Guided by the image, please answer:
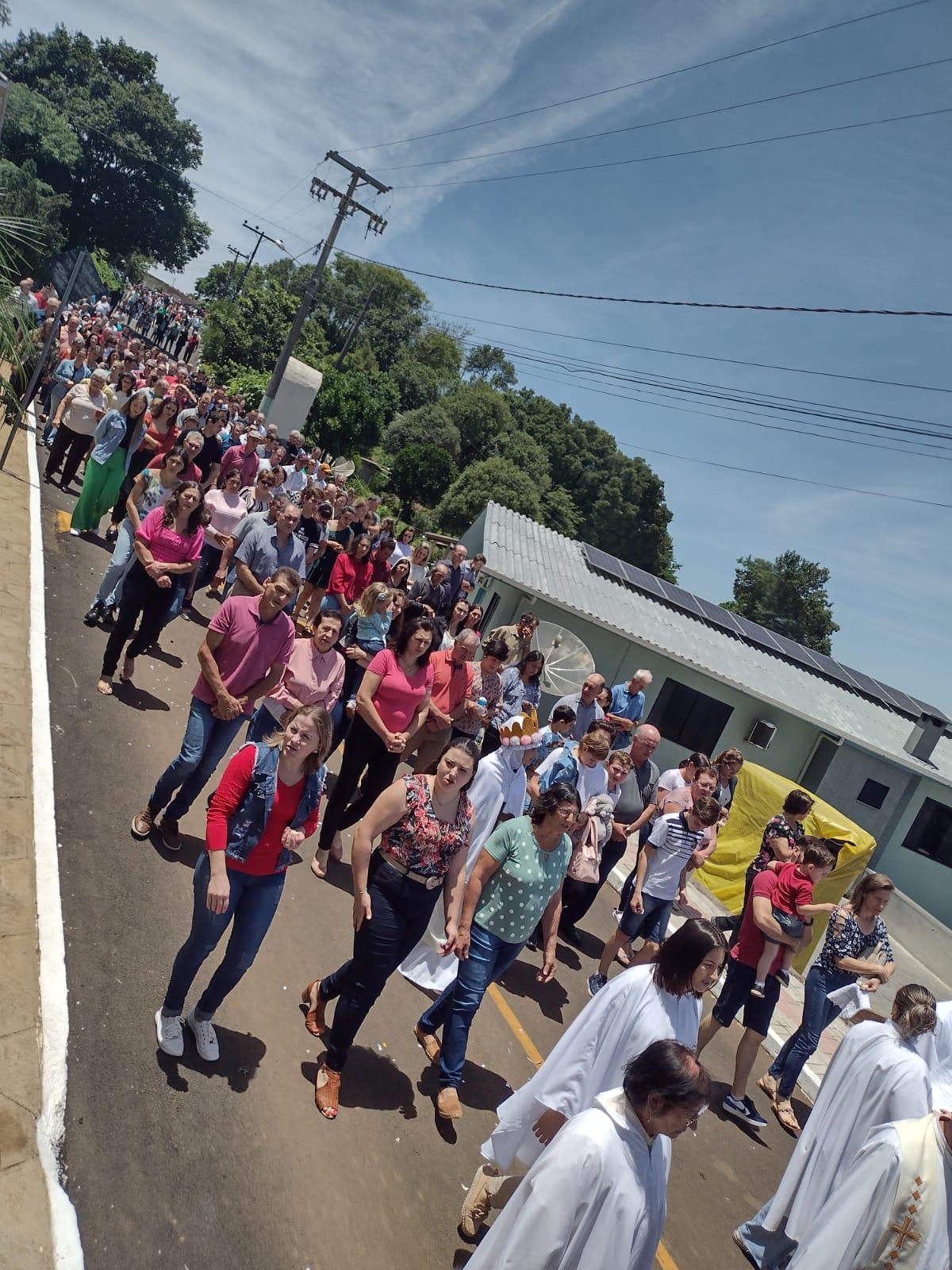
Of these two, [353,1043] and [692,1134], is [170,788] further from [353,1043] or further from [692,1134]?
[692,1134]

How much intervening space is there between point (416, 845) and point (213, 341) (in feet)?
112

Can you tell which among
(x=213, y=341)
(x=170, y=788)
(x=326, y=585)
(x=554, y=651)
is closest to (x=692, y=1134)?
(x=170, y=788)

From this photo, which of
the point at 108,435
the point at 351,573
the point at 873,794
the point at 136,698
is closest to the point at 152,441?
the point at 108,435

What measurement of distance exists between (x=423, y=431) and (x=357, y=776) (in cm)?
3871

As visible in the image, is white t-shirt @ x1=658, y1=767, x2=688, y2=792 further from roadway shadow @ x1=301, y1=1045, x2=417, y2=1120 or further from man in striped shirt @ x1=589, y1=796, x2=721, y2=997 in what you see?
roadway shadow @ x1=301, y1=1045, x2=417, y2=1120

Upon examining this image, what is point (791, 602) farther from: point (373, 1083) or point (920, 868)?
point (373, 1083)

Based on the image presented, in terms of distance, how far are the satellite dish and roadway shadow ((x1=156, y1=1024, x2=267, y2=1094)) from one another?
9.35 meters

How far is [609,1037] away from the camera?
149 inches

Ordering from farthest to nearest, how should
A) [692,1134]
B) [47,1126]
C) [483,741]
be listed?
[483,741], [692,1134], [47,1126]

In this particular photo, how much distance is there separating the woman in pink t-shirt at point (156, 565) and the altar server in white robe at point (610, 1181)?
17.9 ft

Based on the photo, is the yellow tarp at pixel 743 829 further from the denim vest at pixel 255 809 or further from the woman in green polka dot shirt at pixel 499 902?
the denim vest at pixel 255 809

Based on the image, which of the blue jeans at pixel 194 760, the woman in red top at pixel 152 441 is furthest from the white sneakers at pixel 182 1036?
the woman in red top at pixel 152 441

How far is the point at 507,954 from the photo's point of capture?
492 centimetres

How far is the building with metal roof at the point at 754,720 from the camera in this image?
17.7 m
